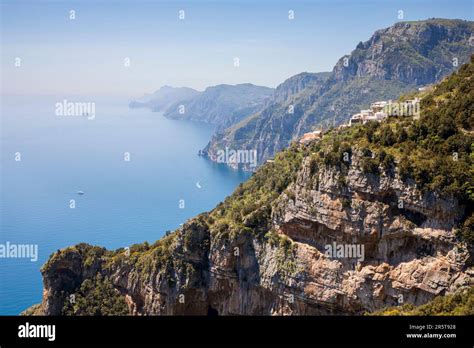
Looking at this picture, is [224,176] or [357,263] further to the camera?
[224,176]

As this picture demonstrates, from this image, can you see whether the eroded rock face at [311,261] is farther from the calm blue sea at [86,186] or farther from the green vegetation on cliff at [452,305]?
the calm blue sea at [86,186]

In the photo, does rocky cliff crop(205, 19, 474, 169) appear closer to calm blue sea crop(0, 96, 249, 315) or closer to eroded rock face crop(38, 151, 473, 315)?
calm blue sea crop(0, 96, 249, 315)

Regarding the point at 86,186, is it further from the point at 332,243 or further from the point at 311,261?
the point at 332,243

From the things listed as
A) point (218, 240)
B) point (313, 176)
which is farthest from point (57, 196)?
point (313, 176)

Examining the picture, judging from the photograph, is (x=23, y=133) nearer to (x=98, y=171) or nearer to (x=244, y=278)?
(x=98, y=171)
